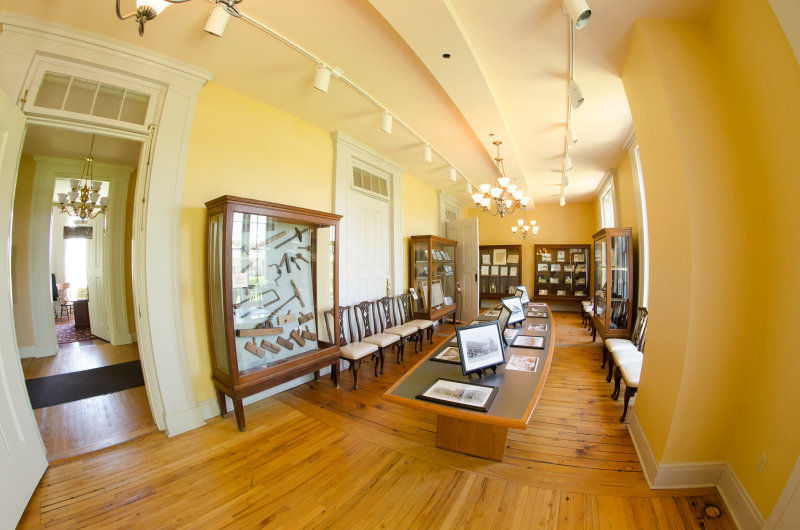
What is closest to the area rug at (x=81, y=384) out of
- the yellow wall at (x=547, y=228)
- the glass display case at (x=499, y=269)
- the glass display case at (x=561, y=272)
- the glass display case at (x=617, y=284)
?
the glass display case at (x=617, y=284)

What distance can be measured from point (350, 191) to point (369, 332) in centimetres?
226

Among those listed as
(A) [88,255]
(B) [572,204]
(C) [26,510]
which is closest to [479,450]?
(C) [26,510]

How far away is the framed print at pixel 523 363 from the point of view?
7.28 feet

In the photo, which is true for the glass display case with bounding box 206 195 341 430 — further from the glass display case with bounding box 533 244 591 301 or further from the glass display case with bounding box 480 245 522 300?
the glass display case with bounding box 533 244 591 301

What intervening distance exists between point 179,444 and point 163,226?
1946 mm

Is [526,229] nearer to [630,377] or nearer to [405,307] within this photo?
[405,307]

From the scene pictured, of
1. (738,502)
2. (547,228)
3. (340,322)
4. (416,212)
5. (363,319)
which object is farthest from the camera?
(547,228)

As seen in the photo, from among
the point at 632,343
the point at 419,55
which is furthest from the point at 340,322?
the point at 632,343

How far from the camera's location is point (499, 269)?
942cm

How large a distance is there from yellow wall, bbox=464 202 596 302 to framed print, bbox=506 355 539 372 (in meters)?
7.37

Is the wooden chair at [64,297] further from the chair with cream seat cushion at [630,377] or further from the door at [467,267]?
the chair with cream seat cushion at [630,377]

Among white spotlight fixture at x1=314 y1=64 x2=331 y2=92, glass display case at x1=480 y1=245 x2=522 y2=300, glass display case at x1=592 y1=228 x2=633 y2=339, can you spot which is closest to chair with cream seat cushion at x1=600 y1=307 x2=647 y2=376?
glass display case at x1=592 y1=228 x2=633 y2=339

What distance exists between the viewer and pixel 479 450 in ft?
7.36

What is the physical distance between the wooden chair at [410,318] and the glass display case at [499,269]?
428cm
